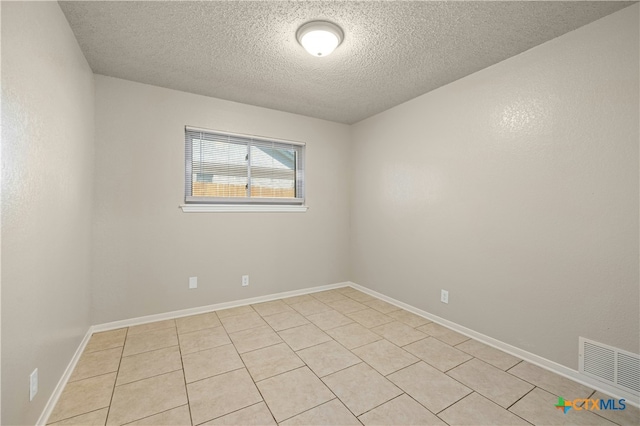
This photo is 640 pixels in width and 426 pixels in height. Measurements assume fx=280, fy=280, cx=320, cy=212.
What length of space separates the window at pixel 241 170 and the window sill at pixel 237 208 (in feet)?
0.16

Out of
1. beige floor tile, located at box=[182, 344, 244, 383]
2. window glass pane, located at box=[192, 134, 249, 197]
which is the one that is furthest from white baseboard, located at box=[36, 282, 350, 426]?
window glass pane, located at box=[192, 134, 249, 197]

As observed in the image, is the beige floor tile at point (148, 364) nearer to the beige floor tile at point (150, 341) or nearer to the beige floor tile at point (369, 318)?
the beige floor tile at point (150, 341)

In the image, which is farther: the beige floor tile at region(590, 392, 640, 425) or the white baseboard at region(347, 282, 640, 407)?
the white baseboard at region(347, 282, 640, 407)

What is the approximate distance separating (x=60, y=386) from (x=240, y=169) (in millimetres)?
2470

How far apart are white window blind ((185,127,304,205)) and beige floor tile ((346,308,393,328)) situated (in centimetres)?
165

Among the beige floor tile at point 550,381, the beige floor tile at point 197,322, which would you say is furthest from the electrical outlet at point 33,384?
the beige floor tile at point 550,381

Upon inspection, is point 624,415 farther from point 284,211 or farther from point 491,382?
point 284,211

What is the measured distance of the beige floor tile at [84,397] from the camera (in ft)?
5.34

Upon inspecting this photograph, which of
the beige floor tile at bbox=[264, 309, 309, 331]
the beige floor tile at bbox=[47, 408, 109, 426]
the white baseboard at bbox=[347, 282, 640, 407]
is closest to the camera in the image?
the beige floor tile at bbox=[47, 408, 109, 426]

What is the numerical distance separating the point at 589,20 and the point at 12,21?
3.27 metres

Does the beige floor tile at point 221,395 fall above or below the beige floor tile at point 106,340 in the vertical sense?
below

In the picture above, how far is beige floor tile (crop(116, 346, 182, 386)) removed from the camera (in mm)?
1982

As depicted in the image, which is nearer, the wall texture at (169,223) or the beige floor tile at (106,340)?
the beige floor tile at (106,340)

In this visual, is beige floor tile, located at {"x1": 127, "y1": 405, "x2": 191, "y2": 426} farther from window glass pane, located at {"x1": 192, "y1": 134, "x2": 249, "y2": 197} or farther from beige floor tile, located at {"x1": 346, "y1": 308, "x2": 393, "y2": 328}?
window glass pane, located at {"x1": 192, "y1": 134, "x2": 249, "y2": 197}
